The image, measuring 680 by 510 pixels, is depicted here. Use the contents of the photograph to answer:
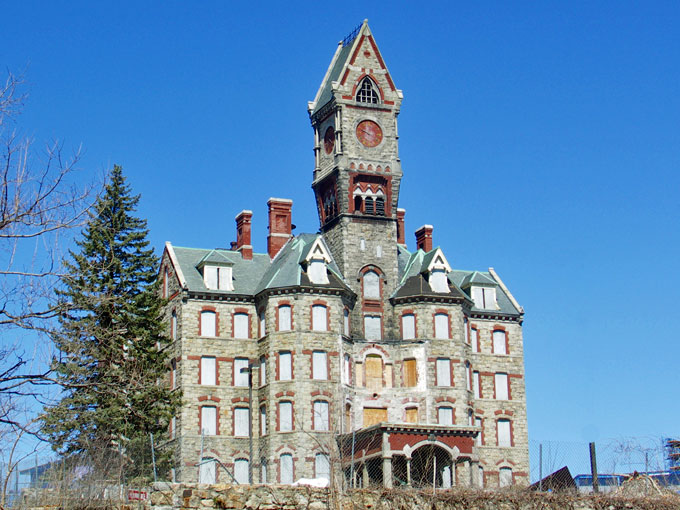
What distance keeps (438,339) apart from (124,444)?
80.1ft

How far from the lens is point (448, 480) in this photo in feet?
193

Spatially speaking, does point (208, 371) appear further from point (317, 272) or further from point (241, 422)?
point (317, 272)

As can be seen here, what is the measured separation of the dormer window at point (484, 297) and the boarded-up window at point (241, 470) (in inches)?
749

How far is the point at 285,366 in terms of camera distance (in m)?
61.5

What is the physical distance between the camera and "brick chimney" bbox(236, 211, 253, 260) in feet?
227

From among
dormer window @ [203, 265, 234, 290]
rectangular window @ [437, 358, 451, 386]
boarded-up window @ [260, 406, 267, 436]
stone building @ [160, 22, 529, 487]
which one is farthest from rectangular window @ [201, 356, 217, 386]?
rectangular window @ [437, 358, 451, 386]

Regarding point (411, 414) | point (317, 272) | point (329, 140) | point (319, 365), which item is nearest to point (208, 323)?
point (317, 272)

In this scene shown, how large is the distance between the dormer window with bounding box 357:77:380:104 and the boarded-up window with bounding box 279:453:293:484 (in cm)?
2398

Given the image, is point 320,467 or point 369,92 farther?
point 369,92

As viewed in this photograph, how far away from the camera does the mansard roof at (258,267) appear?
63312 millimetres

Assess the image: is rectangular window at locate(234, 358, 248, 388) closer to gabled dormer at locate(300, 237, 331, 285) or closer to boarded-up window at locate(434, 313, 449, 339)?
gabled dormer at locate(300, 237, 331, 285)

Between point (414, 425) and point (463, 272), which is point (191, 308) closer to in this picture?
point (414, 425)

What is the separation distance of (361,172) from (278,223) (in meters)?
7.21


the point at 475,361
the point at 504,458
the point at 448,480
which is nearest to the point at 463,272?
the point at 475,361
